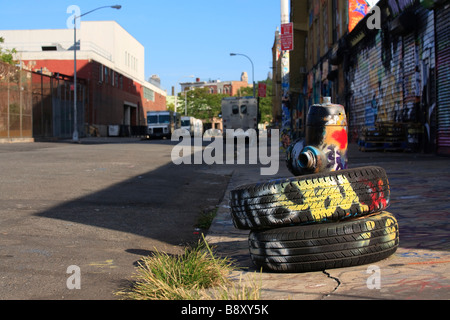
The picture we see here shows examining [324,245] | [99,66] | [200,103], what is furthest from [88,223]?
[200,103]

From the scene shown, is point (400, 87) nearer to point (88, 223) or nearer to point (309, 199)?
point (88, 223)

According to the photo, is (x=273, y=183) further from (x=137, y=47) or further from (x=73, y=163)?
(x=137, y=47)

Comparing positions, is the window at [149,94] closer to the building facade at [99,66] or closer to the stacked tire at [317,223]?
the building facade at [99,66]

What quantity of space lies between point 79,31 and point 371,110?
63824 millimetres

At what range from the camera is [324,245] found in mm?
3619

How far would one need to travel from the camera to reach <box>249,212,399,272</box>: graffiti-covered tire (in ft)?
11.9

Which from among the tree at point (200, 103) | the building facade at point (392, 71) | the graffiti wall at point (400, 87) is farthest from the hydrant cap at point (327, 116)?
the tree at point (200, 103)

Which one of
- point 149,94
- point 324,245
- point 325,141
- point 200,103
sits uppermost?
point 149,94

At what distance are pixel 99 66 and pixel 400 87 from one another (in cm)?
4990

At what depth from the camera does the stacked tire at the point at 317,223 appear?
364cm

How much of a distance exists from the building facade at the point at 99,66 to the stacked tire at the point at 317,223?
4007 centimetres

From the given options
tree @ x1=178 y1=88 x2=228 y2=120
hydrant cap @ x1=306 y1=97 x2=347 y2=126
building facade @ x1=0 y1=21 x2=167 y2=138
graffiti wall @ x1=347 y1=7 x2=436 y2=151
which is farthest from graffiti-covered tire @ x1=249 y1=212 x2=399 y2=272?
tree @ x1=178 y1=88 x2=228 y2=120

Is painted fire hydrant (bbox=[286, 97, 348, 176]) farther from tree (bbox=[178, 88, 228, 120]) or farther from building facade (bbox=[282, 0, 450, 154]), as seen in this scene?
tree (bbox=[178, 88, 228, 120])
